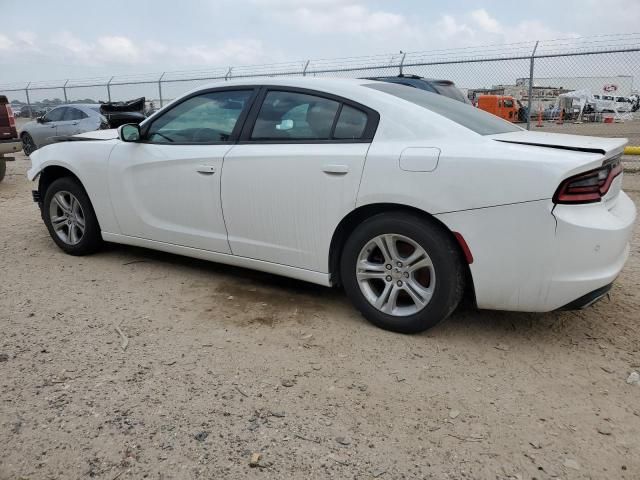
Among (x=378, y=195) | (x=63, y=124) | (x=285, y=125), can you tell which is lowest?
(x=63, y=124)

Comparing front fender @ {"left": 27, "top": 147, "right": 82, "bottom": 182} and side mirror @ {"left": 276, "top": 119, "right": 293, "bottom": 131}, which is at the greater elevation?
side mirror @ {"left": 276, "top": 119, "right": 293, "bottom": 131}

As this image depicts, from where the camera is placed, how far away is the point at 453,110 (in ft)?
11.3

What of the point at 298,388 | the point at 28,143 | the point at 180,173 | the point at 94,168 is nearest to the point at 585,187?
the point at 298,388

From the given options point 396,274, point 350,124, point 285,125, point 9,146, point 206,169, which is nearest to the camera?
point 396,274

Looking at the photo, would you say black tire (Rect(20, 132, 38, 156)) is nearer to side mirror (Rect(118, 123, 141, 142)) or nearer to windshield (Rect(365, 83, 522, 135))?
side mirror (Rect(118, 123, 141, 142))

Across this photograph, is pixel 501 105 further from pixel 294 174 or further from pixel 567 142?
pixel 294 174

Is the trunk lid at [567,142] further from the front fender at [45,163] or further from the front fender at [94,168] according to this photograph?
the front fender at [45,163]

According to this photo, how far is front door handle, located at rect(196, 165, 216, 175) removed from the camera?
3.71m

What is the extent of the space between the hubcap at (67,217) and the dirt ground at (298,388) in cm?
85

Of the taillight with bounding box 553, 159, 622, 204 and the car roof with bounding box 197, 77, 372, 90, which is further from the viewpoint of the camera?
the car roof with bounding box 197, 77, 372, 90

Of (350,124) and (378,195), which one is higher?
(350,124)

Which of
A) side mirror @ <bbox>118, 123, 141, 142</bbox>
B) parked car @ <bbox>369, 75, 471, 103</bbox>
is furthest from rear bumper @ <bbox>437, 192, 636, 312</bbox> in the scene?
parked car @ <bbox>369, 75, 471, 103</bbox>

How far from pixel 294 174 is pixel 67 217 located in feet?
8.54

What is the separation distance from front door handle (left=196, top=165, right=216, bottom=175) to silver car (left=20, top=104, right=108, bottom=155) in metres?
9.95
